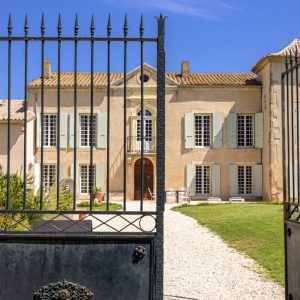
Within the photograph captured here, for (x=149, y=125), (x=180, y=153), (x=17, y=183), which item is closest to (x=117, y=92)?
(x=149, y=125)

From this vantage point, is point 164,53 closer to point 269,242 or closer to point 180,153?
point 269,242

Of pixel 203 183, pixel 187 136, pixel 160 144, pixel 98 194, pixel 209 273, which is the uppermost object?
pixel 187 136

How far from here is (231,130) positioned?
26406mm

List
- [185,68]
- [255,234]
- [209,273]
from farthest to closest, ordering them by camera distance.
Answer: [185,68] < [255,234] < [209,273]

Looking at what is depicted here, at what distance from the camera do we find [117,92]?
86.5 ft

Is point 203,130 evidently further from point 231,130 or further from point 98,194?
point 98,194

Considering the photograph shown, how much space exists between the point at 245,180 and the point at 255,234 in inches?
592

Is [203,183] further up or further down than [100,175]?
further down

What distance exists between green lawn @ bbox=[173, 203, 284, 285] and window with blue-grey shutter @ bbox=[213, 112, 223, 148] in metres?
8.86

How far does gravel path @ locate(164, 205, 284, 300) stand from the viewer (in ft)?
21.6

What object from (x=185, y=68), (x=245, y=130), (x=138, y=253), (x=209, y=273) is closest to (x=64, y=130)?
(x=185, y=68)

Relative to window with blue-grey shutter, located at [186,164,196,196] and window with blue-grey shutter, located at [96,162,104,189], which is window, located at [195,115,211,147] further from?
window with blue-grey shutter, located at [96,162,104,189]

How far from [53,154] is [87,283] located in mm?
21889

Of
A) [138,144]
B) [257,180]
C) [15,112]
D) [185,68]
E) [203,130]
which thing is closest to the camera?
[15,112]
